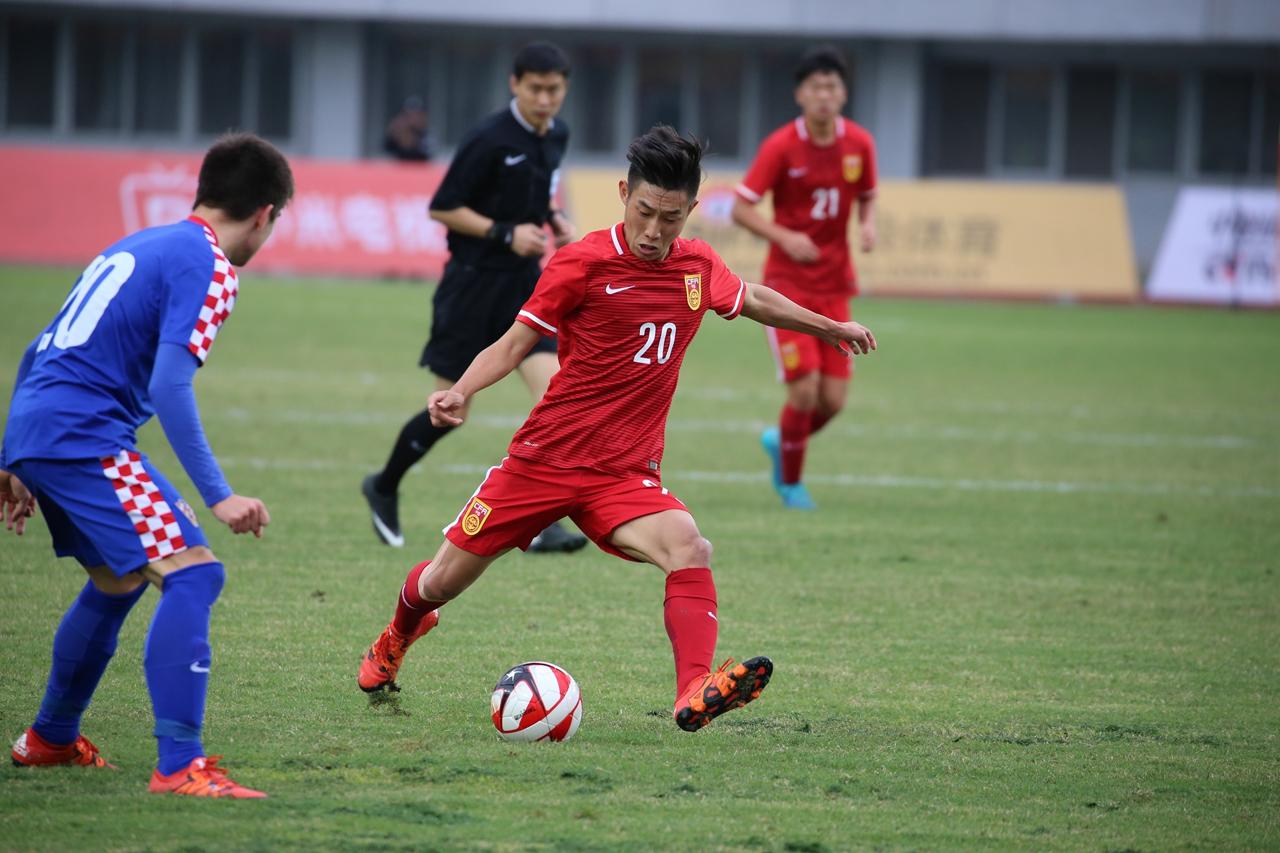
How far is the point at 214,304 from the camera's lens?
3949 mm

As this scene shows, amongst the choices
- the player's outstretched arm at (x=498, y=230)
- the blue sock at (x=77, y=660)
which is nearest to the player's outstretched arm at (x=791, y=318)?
the blue sock at (x=77, y=660)

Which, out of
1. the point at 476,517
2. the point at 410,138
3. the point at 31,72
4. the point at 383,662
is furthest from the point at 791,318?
the point at 31,72

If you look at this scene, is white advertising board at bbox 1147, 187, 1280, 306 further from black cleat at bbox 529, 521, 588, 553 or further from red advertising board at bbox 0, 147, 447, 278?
black cleat at bbox 529, 521, 588, 553

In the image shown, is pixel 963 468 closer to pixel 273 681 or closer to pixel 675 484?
pixel 675 484

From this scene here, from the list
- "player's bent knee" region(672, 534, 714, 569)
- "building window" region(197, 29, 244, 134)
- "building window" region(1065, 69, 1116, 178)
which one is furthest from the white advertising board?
"player's bent knee" region(672, 534, 714, 569)

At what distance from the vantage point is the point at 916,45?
3173 centimetres

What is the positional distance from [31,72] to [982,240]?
19136 millimetres

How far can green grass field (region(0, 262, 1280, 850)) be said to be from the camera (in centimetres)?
407

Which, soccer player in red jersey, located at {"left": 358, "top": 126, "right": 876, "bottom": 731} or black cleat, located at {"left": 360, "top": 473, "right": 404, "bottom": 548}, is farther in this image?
black cleat, located at {"left": 360, "top": 473, "right": 404, "bottom": 548}

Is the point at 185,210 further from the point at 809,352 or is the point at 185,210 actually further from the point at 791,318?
the point at 791,318

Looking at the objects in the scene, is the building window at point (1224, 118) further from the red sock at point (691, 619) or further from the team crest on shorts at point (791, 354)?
the red sock at point (691, 619)

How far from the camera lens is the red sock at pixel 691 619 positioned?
4.75 m

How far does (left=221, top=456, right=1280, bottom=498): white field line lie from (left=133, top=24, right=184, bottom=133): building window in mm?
24547

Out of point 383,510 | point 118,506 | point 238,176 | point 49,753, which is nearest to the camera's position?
point 118,506
